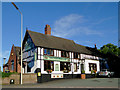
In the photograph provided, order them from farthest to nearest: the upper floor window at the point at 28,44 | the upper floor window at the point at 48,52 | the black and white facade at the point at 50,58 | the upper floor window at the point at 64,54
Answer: the upper floor window at the point at 64,54
the upper floor window at the point at 28,44
the upper floor window at the point at 48,52
the black and white facade at the point at 50,58

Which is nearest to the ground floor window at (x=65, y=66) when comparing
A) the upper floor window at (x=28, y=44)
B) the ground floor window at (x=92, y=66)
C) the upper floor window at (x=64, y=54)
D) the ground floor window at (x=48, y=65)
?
the upper floor window at (x=64, y=54)

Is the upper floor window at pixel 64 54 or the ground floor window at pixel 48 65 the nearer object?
the ground floor window at pixel 48 65

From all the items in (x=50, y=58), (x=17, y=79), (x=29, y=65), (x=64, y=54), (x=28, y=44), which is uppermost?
(x=28, y=44)

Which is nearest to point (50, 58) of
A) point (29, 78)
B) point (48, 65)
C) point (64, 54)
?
point (48, 65)

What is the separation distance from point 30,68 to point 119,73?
68.3 ft

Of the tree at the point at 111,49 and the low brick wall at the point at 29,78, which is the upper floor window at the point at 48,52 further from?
the tree at the point at 111,49

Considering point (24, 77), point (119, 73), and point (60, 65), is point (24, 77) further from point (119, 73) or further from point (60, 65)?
point (119, 73)

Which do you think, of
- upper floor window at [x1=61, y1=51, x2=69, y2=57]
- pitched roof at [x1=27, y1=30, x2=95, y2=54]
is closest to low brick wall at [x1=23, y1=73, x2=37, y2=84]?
pitched roof at [x1=27, y1=30, x2=95, y2=54]

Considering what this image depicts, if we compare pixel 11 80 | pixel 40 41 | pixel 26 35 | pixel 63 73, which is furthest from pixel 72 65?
pixel 11 80

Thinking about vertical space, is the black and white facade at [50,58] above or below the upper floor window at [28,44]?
below

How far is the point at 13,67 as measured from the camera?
1313 inches

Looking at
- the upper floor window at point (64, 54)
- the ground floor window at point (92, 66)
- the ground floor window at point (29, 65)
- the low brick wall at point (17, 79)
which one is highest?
the upper floor window at point (64, 54)

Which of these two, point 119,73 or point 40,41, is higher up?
point 40,41

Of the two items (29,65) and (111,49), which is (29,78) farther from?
(111,49)
